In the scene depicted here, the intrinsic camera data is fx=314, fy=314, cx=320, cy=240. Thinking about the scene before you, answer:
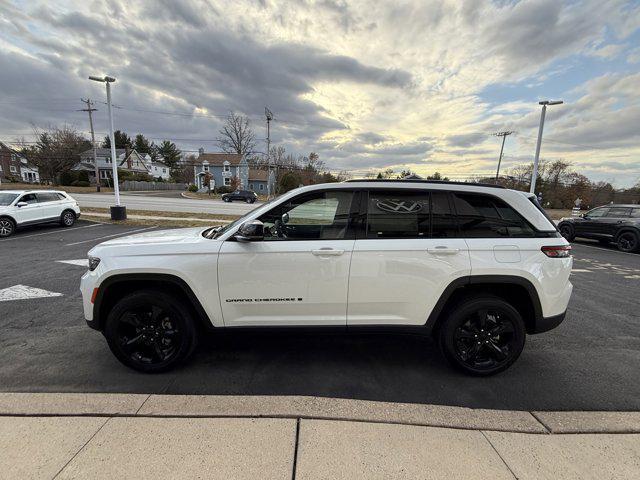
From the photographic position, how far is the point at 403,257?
107 inches

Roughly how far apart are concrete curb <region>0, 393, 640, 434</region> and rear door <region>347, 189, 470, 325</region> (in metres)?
0.72

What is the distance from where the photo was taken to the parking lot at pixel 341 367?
2.69 metres

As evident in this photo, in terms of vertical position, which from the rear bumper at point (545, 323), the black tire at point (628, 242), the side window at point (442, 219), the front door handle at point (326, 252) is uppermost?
the side window at point (442, 219)

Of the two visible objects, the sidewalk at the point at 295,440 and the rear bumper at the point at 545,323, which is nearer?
the sidewalk at the point at 295,440

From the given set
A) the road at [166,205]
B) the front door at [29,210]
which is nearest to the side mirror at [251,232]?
the front door at [29,210]

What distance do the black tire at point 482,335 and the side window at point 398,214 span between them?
80 cm

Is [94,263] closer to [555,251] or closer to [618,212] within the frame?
[555,251]

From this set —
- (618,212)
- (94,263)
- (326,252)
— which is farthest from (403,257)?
(618,212)

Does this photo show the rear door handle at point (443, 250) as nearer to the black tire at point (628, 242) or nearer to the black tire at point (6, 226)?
the black tire at point (628, 242)

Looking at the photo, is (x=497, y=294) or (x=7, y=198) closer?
(x=497, y=294)

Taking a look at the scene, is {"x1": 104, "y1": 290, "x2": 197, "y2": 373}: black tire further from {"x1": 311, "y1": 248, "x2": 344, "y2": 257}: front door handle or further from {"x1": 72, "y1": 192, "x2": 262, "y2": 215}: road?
{"x1": 72, "y1": 192, "x2": 262, "y2": 215}: road

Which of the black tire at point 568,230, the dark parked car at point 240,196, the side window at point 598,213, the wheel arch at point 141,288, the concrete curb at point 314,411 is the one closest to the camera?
the concrete curb at point 314,411

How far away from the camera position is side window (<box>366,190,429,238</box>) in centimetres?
281

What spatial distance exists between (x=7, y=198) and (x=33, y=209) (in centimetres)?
79
